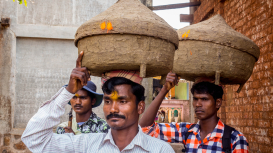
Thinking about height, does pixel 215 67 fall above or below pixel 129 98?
above

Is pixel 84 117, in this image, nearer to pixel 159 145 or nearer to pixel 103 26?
pixel 159 145

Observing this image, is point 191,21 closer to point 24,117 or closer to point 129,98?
point 24,117

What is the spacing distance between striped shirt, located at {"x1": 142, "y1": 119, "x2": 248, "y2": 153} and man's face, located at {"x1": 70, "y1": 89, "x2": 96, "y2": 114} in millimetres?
974

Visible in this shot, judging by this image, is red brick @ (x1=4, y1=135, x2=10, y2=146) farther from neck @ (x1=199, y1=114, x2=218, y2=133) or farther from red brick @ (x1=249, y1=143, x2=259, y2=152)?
red brick @ (x1=249, y1=143, x2=259, y2=152)

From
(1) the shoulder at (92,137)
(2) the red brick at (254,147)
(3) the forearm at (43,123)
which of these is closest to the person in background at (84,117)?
(1) the shoulder at (92,137)

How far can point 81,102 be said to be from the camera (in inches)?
134

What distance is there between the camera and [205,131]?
2.81 metres

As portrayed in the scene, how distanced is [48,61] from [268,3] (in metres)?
3.84

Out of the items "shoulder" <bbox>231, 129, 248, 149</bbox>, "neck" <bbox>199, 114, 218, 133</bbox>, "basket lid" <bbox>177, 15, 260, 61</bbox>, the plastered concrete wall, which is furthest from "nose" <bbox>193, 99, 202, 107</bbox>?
the plastered concrete wall

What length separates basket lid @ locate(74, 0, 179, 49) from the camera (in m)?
1.74

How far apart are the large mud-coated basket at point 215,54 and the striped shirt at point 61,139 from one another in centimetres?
72

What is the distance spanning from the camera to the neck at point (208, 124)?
2.79 m

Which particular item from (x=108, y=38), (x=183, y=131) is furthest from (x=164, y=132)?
(x=108, y=38)

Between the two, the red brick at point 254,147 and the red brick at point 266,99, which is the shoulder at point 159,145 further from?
the red brick at point 254,147
